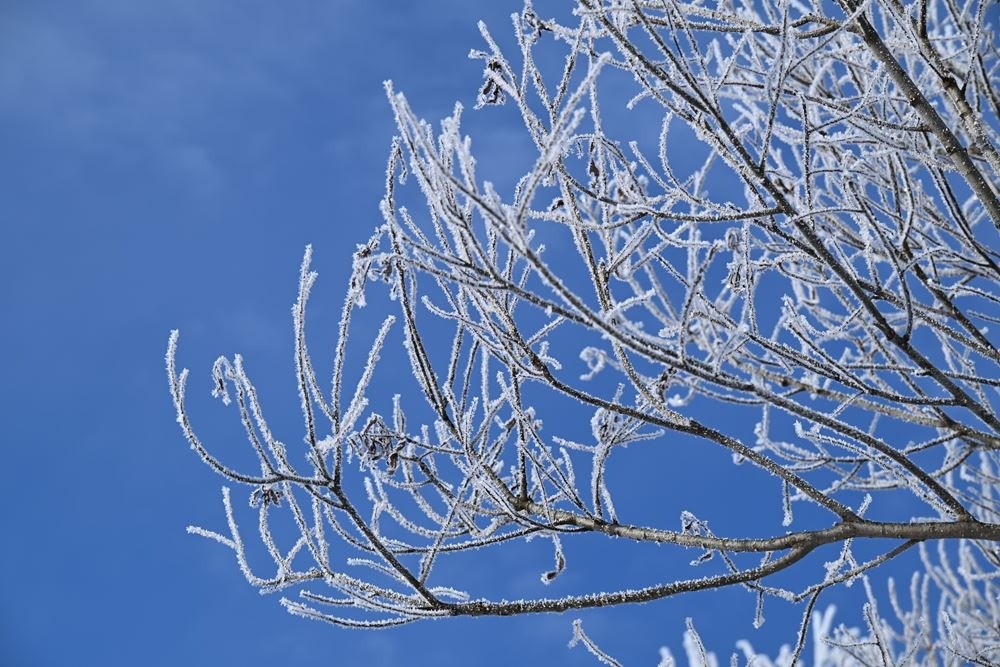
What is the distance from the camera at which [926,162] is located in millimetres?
3051

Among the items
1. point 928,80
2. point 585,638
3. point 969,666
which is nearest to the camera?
point 585,638

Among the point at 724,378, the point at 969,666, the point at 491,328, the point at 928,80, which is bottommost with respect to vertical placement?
the point at 969,666

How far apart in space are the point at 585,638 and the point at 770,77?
1.95 meters

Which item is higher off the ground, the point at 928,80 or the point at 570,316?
the point at 928,80

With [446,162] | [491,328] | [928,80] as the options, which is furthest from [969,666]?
[446,162]

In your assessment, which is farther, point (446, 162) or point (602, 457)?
point (602, 457)

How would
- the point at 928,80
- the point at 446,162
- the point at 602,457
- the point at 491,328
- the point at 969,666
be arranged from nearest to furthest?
1. the point at 446,162
2. the point at 491,328
3. the point at 602,457
4. the point at 928,80
5. the point at 969,666

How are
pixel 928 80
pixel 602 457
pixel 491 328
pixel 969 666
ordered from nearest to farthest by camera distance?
pixel 491 328, pixel 602 457, pixel 928 80, pixel 969 666

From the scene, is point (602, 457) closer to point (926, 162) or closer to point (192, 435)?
point (192, 435)

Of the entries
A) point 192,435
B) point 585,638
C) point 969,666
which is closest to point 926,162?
point 585,638

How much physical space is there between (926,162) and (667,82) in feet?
5.07

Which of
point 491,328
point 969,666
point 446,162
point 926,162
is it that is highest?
point 926,162

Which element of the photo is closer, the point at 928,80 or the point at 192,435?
the point at 192,435

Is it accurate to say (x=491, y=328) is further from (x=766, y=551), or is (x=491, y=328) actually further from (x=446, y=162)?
(x=766, y=551)
